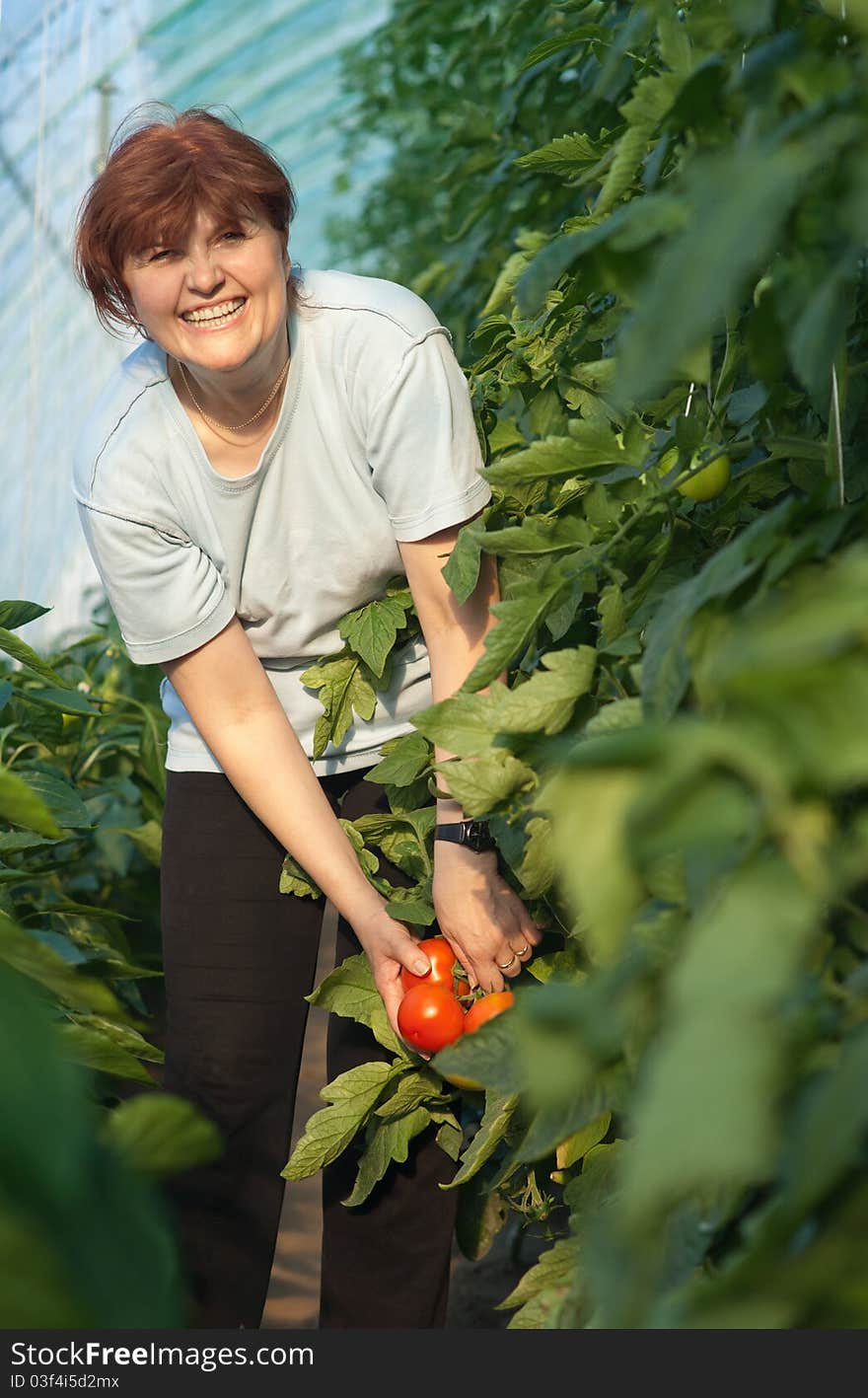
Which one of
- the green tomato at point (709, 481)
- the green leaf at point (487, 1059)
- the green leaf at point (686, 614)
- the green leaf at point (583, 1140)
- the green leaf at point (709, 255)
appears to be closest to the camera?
the green leaf at point (709, 255)

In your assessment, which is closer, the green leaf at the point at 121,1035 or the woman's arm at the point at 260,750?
the green leaf at the point at 121,1035

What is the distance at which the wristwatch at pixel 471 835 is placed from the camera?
1.40 meters

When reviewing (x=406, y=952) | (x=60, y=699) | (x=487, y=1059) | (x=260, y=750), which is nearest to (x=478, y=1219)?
(x=406, y=952)

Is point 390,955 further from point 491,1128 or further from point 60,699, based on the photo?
point 60,699

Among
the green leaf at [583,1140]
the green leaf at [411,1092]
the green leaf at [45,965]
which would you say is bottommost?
the green leaf at [411,1092]

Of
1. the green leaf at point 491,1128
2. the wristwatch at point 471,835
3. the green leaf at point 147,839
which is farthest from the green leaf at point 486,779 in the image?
the green leaf at point 147,839

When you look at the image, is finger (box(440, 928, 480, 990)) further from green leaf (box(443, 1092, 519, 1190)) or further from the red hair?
the red hair

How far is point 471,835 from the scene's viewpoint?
1413mm

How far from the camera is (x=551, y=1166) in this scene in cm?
138

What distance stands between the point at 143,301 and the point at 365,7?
6.10 m

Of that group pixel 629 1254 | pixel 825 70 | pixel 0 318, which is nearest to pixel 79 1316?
pixel 629 1254

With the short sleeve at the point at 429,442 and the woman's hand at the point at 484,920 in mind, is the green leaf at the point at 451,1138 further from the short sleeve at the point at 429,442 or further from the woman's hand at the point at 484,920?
the short sleeve at the point at 429,442

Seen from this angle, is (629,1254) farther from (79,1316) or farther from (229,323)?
(229,323)

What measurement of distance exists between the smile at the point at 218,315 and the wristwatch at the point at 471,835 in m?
0.56
